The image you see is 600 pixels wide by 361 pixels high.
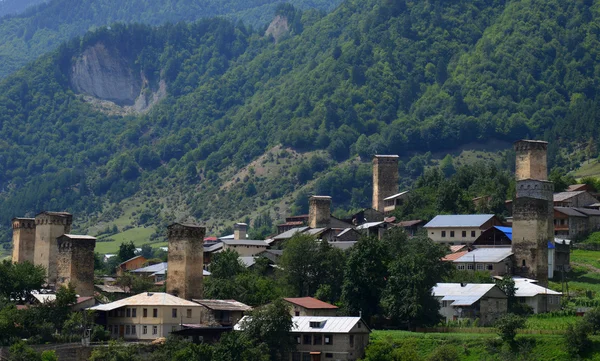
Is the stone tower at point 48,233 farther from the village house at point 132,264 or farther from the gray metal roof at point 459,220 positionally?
the gray metal roof at point 459,220

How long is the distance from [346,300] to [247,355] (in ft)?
45.1

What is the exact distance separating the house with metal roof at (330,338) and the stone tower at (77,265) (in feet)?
54.6

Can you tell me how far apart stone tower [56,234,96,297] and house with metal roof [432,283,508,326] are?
25244 mm

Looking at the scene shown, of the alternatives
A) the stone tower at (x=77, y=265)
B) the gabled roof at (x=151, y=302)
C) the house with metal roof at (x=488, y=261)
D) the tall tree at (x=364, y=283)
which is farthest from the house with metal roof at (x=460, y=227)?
the gabled roof at (x=151, y=302)

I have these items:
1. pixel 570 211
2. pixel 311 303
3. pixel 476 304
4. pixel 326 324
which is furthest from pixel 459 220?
pixel 326 324

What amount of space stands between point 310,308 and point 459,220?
33.0 meters

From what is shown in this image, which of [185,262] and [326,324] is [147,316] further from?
[326,324]

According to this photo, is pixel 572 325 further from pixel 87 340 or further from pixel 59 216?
pixel 59 216

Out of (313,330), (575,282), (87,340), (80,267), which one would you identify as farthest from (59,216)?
(575,282)

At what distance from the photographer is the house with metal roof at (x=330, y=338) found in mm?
86125

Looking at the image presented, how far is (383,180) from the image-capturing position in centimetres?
15188

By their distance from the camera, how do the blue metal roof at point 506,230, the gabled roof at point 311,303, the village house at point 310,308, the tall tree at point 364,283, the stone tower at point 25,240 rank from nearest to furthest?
the village house at point 310,308 → the gabled roof at point 311,303 → the tall tree at point 364,283 → the blue metal roof at point 506,230 → the stone tower at point 25,240

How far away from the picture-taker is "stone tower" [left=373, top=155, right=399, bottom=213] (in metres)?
151

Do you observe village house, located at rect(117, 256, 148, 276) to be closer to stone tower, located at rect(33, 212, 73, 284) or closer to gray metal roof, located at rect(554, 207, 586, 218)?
stone tower, located at rect(33, 212, 73, 284)
